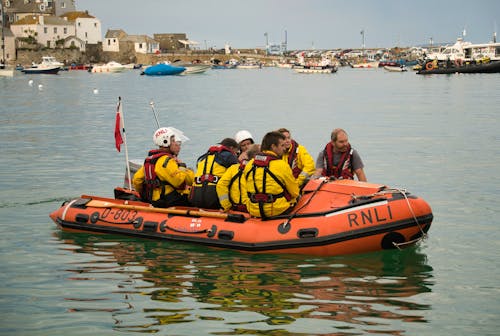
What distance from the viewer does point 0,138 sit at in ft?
101

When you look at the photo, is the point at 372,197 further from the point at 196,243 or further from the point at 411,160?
the point at 411,160

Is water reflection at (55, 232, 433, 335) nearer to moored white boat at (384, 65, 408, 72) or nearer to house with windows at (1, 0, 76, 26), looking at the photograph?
moored white boat at (384, 65, 408, 72)

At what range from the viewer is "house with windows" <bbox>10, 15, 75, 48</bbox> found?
5960 inches

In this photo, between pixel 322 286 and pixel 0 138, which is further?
pixel 0 138

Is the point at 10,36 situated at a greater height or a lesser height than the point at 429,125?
greater

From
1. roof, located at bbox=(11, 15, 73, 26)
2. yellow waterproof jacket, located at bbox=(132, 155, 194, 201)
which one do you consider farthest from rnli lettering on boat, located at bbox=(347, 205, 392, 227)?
roof, located at bbox=(11, 15, 73, 26)

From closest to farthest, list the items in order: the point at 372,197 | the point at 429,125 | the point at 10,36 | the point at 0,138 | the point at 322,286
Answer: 1. the point at 322,286
2. the point at 372,197
3. the point at 0,138
4. the point at 429,125
5. the point at 10,36

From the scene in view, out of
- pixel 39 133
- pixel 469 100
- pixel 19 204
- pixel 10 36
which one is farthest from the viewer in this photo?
pixel 10 36

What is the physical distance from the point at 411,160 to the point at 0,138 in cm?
1556

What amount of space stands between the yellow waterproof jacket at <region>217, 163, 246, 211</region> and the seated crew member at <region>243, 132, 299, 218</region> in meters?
0.28

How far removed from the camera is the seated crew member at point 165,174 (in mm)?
12641

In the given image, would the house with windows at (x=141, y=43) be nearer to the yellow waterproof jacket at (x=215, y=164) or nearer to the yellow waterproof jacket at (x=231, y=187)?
the yellow waterproof jacket at (x=215, y=164)

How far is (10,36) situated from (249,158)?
142516 millimetres

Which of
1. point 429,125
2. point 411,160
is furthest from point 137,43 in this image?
point 411,160
